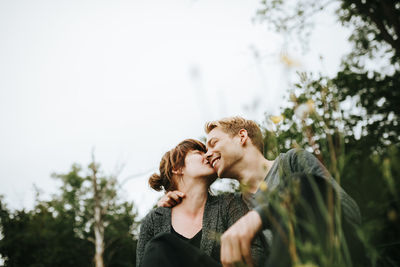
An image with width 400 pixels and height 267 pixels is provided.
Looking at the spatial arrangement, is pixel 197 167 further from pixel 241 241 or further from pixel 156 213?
pixel 241 241

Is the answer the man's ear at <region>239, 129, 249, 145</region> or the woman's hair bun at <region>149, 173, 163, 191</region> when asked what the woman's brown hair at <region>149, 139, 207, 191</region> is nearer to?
the woman's hair bun at <region>149, 173, 163, 191</region>

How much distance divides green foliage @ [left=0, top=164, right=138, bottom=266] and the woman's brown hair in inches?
638

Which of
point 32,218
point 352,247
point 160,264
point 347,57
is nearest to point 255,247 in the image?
point 160,264

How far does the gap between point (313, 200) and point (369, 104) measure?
5.23m

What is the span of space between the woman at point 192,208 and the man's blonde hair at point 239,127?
46 centimetres

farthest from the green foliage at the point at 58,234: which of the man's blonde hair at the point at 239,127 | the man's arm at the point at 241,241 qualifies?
the man's arm at the point at 241,241

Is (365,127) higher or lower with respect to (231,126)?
lower

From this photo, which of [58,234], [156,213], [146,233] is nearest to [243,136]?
[156,213]

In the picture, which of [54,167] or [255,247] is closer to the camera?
[255,247]

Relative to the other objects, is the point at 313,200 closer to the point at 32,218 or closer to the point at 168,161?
the point at 168,161

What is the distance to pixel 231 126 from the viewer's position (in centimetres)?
293

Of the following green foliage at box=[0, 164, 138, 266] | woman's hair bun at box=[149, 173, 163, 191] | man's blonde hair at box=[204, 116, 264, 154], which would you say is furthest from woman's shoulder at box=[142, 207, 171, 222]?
green foliage at box=[0, 164, 138, 266]

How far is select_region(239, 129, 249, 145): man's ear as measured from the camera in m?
2.83

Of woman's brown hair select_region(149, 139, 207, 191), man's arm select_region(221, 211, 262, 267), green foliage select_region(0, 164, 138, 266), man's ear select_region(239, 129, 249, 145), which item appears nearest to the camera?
man's arm select_region(221, 211, 262, 267)
